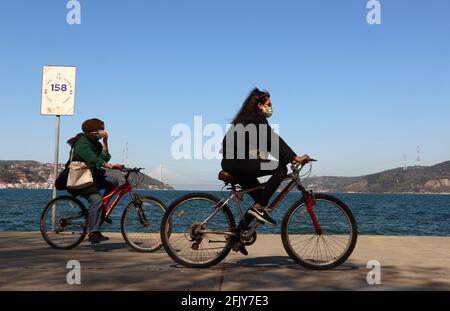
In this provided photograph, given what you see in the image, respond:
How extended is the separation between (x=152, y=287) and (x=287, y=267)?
173 cm

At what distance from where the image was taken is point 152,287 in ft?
12.4

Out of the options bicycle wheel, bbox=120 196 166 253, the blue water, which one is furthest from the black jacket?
bicycle wheel, bbox=120 196 166 253

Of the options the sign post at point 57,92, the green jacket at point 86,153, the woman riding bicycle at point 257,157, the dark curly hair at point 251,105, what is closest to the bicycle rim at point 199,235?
the woman riding bicycle at point 257,157

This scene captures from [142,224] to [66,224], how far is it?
3.55ft

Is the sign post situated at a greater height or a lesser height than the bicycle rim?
greater

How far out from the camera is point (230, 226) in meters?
4.82

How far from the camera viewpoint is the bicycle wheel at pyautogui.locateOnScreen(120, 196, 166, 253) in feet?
20.6

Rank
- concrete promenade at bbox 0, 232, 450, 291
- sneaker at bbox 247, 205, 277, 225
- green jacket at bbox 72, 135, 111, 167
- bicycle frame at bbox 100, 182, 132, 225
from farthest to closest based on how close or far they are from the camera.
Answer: bicycle frame at bbox 100, 182, 132, 225, green jacket at bbox 72, 135, 111, 167, sneaker at bbox 247, 205, 277, 225, concrete promenade at bbox 0, 232, 450, 291

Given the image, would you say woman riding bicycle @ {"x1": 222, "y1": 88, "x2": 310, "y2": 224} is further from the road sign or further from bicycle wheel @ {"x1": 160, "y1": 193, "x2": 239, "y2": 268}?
the road sign

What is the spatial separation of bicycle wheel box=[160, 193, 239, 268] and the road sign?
438 centimetres

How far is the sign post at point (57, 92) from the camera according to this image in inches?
327
